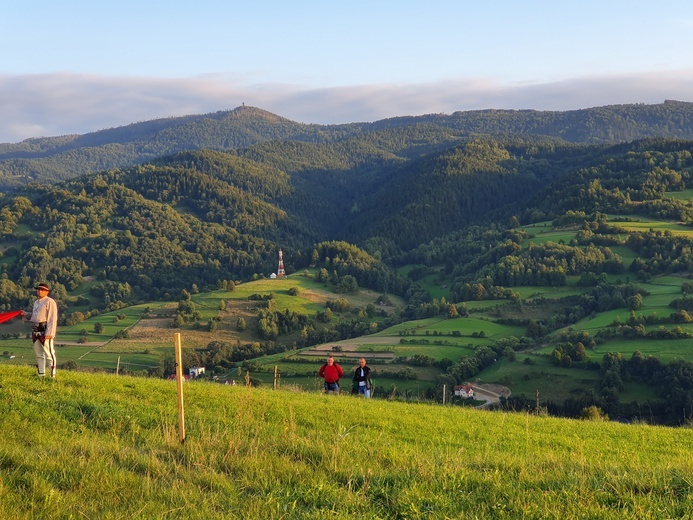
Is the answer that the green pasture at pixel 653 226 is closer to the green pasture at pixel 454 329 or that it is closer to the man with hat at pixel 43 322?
the green pasture at pixel 454 329

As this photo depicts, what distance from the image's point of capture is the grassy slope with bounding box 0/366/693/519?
6.76m

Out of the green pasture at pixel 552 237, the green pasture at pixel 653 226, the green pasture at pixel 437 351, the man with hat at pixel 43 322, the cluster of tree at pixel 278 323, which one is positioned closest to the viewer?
the man with hat at pixel 43 322

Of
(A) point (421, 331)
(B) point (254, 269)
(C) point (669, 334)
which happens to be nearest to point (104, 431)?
(C) point (669, 334)

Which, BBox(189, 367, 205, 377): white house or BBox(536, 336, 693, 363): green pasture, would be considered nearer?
BBox(536, 336, 693, 363): green pasture

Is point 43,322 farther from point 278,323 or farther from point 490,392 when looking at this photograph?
point 278,323

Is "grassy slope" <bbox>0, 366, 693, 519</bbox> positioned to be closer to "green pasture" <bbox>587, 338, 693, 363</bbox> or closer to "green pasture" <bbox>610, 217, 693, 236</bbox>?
"green pasture" <bbox>587, 338, 693, 363</bbox>

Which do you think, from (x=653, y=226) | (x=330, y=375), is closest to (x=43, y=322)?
(x=330, y=375)

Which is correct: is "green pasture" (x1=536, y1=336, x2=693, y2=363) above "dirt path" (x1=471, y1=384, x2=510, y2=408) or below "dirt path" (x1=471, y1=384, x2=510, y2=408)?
above

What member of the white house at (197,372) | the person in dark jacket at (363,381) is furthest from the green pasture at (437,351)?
the person in dark jacket at (363,381)

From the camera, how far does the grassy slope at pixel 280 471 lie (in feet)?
22.2

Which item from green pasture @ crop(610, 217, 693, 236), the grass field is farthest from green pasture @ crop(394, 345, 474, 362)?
green pasture @ crop(610, 217, 693, 236)

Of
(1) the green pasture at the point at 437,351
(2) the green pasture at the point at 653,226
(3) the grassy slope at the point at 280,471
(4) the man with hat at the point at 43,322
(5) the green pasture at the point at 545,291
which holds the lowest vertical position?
(1) the green pasture at the point at 437,351

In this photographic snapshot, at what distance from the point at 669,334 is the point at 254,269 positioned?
106986mm

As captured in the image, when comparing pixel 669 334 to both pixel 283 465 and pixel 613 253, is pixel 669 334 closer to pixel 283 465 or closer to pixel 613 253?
pixel 613 253
